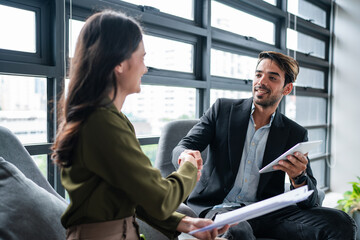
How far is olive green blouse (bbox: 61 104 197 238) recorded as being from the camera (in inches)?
31.0

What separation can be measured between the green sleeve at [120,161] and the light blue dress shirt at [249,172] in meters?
0.86

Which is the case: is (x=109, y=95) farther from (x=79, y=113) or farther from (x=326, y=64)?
(x=326, y=64)

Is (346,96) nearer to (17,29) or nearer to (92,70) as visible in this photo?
(17,29)

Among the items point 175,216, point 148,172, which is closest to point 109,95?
point 148,172

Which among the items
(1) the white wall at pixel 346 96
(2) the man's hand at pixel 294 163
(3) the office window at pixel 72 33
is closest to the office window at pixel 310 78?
(1) the white wall at pixel 346 96

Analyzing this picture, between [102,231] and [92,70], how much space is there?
0.41 meters

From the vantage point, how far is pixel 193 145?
167 cm

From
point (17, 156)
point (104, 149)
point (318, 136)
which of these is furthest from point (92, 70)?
point (318, 136)

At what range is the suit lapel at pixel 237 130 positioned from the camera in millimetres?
1671

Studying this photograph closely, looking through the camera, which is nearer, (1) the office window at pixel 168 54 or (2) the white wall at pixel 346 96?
(1) the office window at pixel 168 54

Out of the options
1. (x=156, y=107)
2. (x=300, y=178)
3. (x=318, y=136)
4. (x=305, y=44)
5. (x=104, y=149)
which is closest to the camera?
(x=104, y=149)

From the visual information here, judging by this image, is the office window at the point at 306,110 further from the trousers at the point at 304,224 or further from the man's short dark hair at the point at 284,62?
the trousers at the point at 304,224

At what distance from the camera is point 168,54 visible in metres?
2.38

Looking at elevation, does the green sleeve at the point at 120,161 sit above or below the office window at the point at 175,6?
below
